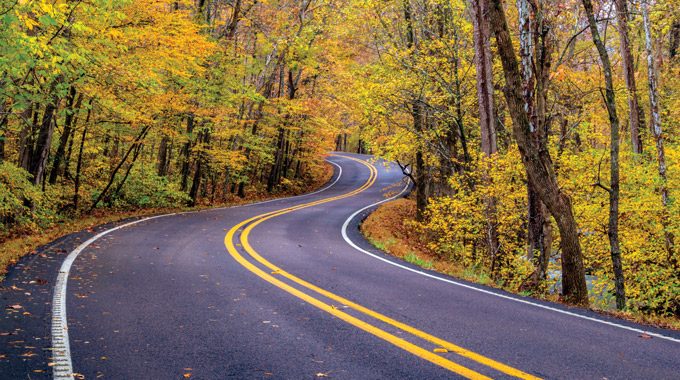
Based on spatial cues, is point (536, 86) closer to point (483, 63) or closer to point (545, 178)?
point (545, 178)

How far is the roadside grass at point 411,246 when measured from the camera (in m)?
7.21

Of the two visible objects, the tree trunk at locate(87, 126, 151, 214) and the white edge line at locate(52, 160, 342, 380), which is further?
the tree trunk at locate(87, 126, 151, 214)

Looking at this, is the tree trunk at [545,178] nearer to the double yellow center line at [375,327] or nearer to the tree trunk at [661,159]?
the tree trunk at [661,159]

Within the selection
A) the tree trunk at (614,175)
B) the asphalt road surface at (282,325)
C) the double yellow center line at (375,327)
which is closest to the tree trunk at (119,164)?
the asphalt road surface at (282,325)

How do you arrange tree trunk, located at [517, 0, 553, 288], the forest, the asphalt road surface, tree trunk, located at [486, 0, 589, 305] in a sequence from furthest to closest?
the forest → tree trunk, located at [517, 0, 553, 288] → tree trunk, located at [486, 0, 589, 305] → the asphalt road surface

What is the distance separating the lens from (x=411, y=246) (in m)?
14.6

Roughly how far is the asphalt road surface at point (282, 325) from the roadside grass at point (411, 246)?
2.87 ft

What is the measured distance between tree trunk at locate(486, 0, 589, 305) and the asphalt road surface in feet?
4.72

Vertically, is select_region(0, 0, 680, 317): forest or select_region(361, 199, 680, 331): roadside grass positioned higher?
select_region(0, 0, 680, 317): forest

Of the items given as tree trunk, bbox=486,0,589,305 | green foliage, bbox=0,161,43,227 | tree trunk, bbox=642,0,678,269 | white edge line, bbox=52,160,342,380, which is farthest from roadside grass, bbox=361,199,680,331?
green foliage, bbox=0,161,43,227

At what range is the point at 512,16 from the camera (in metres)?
15.1

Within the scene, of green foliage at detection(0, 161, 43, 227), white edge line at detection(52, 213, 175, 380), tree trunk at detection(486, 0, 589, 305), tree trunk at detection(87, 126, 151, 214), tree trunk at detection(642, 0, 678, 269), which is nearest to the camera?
white edge line at detection(52, 213, 175, 380)

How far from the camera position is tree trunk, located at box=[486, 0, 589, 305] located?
715cm

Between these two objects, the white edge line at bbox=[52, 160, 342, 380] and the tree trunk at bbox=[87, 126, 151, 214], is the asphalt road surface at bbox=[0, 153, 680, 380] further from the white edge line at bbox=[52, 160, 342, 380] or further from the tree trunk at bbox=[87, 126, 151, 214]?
the tree trunk at bbox=[87, 126, 151, 214]
